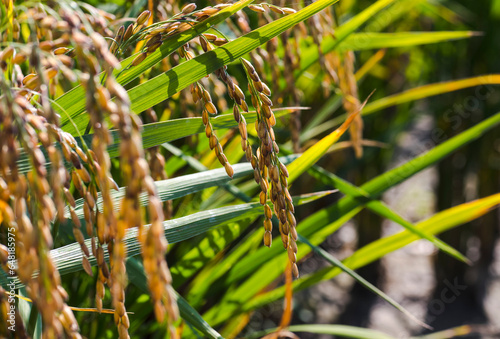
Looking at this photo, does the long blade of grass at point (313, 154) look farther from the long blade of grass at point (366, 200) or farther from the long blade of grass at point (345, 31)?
the long blade of grass at point (345, 31)

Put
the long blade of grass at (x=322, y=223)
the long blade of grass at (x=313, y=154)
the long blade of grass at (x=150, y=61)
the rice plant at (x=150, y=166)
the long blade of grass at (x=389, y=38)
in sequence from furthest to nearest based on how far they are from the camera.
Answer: the long blade of grass at (x=389, y=38)
the long blade of grass at (x=322, y=223)
the long blade of grass at (x=313, y=154)
the long blade of grass at (x=150, y=61)
the rice plant at (x=150, y=166)

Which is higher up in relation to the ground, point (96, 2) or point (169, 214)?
point (96, 2)

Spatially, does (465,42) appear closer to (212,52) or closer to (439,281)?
(439,281)

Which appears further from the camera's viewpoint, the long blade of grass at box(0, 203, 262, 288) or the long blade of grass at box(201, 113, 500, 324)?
the long blade of grass at box(201, 113, 500, 324)

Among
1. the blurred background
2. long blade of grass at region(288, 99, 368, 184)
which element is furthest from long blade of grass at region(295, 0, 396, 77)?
the blurred background

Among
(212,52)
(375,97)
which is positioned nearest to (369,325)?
(375,97)

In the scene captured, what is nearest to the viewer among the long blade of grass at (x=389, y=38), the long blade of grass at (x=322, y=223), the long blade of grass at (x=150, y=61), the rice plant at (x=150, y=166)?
the rice plant at (x=150, y=166)

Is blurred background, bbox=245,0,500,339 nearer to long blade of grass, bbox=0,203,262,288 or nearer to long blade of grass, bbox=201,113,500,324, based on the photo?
long blade of grass, bbox=201,113,500,324

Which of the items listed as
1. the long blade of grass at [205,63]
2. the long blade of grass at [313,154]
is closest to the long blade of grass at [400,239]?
the long blade of grass at [313,154]

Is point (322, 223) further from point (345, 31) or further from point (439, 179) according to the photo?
point (439, 179)
